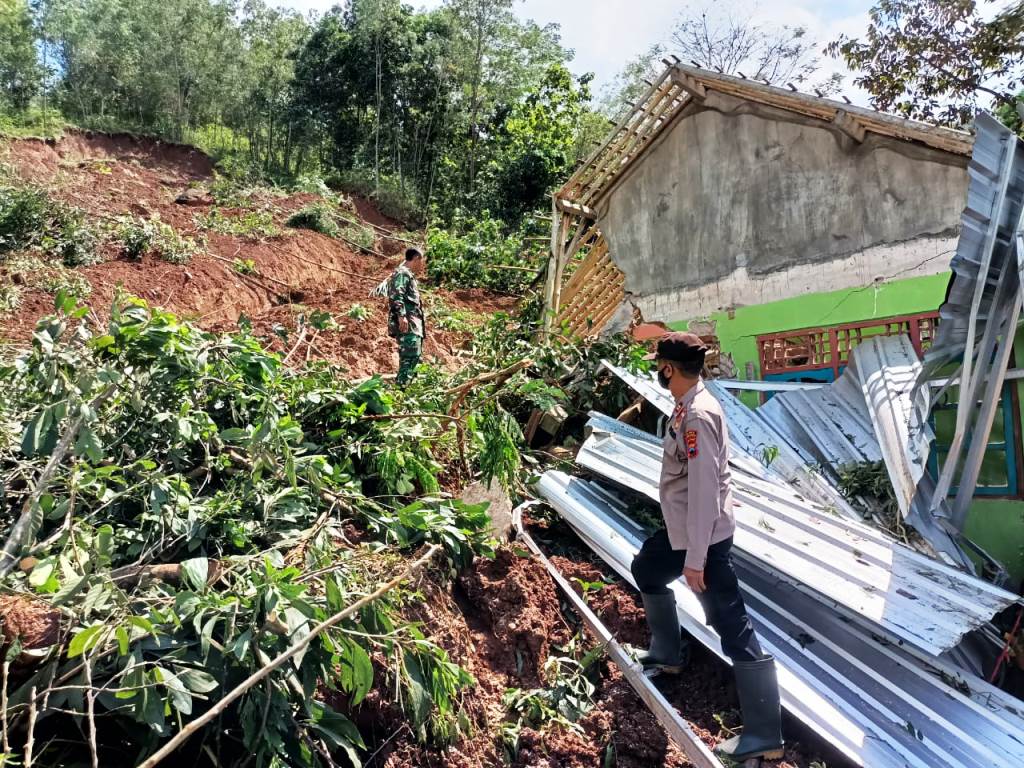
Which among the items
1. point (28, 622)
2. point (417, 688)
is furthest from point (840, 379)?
point (28, 622)

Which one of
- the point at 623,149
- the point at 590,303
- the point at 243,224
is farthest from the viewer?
the point at 243,224

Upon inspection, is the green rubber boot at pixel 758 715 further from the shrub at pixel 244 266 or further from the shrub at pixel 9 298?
the shrub at pixel 244 266

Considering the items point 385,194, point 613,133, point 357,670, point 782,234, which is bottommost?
point 357,670

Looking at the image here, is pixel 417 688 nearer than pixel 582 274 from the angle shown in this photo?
Yes

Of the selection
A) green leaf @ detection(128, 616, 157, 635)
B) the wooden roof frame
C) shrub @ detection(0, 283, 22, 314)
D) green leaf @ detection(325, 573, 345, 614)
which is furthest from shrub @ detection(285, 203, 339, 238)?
green leaf @ detection(128, 616, 157, 635)

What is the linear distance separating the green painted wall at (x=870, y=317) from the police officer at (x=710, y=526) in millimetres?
2208

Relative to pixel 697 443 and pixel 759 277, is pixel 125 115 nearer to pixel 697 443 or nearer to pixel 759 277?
pixel 759 277

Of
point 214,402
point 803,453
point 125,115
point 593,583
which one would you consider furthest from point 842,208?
point 125,115

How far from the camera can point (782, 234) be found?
6707 mm

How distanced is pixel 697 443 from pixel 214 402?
2437mm

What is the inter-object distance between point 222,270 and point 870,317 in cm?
948

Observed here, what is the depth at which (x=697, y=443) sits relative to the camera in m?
2.58

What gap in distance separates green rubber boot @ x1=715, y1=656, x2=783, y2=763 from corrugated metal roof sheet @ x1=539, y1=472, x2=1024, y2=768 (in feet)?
0.64

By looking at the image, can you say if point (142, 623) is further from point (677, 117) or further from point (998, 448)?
point (677, 117)
